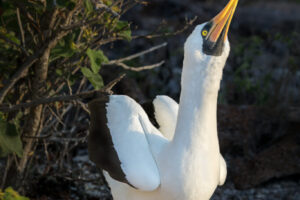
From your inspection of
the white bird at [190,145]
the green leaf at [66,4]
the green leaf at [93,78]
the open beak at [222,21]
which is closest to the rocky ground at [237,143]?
the green leaf at [93,78]

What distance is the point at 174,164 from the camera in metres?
2.54

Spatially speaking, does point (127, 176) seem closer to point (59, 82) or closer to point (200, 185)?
point (200, 185)

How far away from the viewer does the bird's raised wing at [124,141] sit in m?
2.55

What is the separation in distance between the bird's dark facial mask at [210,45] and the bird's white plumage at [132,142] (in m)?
0.57

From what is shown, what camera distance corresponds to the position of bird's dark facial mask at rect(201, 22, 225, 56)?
98.0 inches

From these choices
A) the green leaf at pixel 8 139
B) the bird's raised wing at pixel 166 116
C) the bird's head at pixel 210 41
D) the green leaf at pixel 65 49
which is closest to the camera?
the bird's head at pixel 210 41

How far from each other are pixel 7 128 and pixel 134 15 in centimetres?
597

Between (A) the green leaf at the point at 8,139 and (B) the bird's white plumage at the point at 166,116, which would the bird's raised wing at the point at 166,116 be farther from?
(A) the green leaf at the point at 8,139

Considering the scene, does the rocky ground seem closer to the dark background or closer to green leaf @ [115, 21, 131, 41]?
the dark background

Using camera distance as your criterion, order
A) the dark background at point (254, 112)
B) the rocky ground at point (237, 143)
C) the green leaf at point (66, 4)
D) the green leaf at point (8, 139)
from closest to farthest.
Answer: the green leaf at point (66, 4)
the green leaf at point (8, 139)
the rocky ground at point (237, 143)
the dark background at point (254, 112)

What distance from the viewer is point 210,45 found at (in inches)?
97.9

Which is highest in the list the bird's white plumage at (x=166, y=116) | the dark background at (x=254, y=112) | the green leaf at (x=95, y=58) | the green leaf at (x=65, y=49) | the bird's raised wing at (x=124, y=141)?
the green leaf at (x=65, y=49)

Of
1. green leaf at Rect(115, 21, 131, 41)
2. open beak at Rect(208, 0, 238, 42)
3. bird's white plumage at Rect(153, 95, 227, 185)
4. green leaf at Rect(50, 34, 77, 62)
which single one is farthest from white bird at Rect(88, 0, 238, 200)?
green leaf at Rect(115, 21, 131, 41)

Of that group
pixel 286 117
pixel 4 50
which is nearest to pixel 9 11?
pixel 4 50
